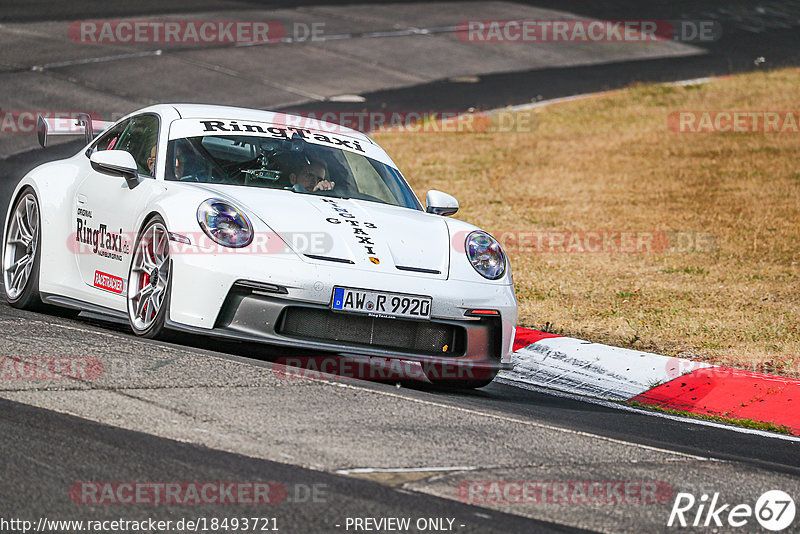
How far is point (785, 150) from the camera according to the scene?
16.1 meters

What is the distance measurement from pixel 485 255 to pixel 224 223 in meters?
1.51

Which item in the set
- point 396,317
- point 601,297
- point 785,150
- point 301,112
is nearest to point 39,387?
point 396,317

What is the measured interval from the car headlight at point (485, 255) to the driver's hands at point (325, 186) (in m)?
0.90

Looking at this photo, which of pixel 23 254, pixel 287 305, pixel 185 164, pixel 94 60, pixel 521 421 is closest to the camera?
pixel 521 421

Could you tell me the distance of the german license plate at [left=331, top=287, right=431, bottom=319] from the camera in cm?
594

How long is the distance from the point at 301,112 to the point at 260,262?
11005mm

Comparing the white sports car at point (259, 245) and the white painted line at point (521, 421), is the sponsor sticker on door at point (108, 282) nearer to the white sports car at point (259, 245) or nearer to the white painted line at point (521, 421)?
the white sports car at point (259, 245)

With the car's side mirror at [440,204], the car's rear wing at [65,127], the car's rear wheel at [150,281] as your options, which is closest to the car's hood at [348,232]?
the car's rear wheel at [150,281]

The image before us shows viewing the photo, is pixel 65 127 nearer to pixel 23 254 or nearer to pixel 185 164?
pixel 23 254

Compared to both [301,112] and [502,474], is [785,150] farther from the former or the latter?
[502,474]

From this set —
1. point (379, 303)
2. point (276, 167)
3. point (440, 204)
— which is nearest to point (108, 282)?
point (276, 167)

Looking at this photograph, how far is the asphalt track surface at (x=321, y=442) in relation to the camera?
403 centimetres

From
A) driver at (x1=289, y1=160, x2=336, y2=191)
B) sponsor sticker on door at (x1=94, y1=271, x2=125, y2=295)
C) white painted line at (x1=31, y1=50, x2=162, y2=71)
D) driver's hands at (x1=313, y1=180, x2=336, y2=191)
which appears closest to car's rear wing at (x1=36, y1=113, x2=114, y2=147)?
sponsor sticker on door at (x1=94, y1=271, x2=125, y2=295)

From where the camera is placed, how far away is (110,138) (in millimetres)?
7816
